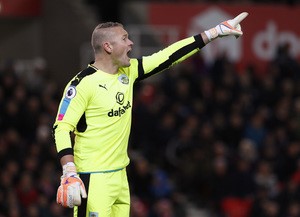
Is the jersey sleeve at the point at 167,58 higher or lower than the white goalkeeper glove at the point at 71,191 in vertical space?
higher

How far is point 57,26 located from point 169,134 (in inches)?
239

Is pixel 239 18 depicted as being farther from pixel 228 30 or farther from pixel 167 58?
pixel 167 58

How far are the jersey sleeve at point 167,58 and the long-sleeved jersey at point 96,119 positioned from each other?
1.08ft

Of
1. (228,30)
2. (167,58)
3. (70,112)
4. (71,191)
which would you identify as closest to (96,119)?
(70,112)

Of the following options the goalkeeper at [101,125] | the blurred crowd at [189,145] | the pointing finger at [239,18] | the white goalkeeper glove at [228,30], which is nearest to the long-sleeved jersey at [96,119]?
the goalkeeper at [101,125]

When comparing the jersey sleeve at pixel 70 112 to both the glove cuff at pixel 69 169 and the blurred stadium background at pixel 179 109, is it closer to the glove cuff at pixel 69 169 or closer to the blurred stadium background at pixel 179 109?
the glove cuff at pixel 69 169

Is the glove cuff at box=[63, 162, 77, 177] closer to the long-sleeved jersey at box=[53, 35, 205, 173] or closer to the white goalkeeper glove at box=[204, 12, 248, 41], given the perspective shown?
the long-sleeved jersey at box=[53, 35, 205, 173]

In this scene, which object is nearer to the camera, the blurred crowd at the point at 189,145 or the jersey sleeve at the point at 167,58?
the jersey sleeve at the point at 167,58

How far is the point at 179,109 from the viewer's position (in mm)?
19047

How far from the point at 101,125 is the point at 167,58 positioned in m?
0.97

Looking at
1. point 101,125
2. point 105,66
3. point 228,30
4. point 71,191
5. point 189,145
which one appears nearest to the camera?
point 71,191

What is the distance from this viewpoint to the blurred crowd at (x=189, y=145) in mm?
16859

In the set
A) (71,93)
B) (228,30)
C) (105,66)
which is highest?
(228,30)

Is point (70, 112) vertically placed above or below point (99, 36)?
below
